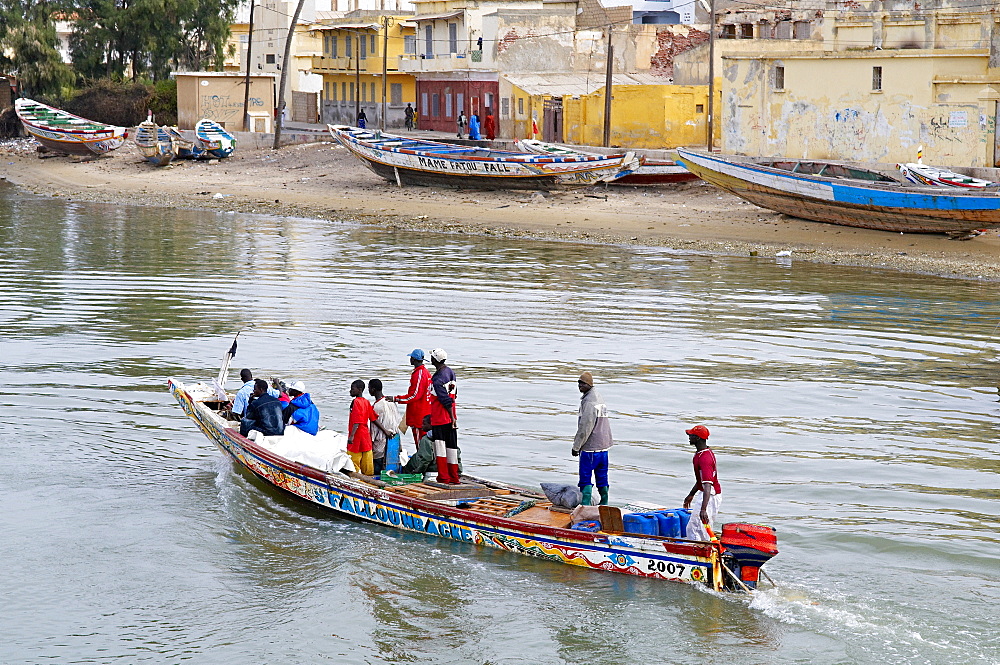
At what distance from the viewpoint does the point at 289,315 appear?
23.9 m

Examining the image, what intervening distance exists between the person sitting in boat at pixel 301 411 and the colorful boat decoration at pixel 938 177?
21787 mm

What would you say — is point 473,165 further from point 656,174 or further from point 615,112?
point 615,112

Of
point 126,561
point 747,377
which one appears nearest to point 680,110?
point 747,377

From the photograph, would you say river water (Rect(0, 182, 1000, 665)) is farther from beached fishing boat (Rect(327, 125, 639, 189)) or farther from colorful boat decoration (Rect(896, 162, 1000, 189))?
beached fishing boat (Rect(327, 125, 639, 189))

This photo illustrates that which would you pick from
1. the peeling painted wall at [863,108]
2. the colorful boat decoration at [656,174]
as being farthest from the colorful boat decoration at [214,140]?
the peeling painted wall at [863,108]

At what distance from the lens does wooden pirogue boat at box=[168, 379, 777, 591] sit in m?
11.0

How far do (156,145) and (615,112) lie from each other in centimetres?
1916

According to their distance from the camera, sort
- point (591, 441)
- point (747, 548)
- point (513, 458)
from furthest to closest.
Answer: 1. point (513, 458)
2. point (591, 441)
3. point (747, 548)

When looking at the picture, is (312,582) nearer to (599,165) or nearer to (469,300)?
(469,300)

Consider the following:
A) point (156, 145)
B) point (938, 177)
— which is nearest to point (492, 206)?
point (938, 177)

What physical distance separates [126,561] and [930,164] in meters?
27.0

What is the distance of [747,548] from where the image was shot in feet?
35.2

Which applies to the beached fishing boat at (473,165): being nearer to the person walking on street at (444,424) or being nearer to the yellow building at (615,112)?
the yellow building at (615,112)

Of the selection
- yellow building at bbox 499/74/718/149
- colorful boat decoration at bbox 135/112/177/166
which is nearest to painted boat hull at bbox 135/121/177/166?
colorful boat decoration at bbox 135/112/177/166
